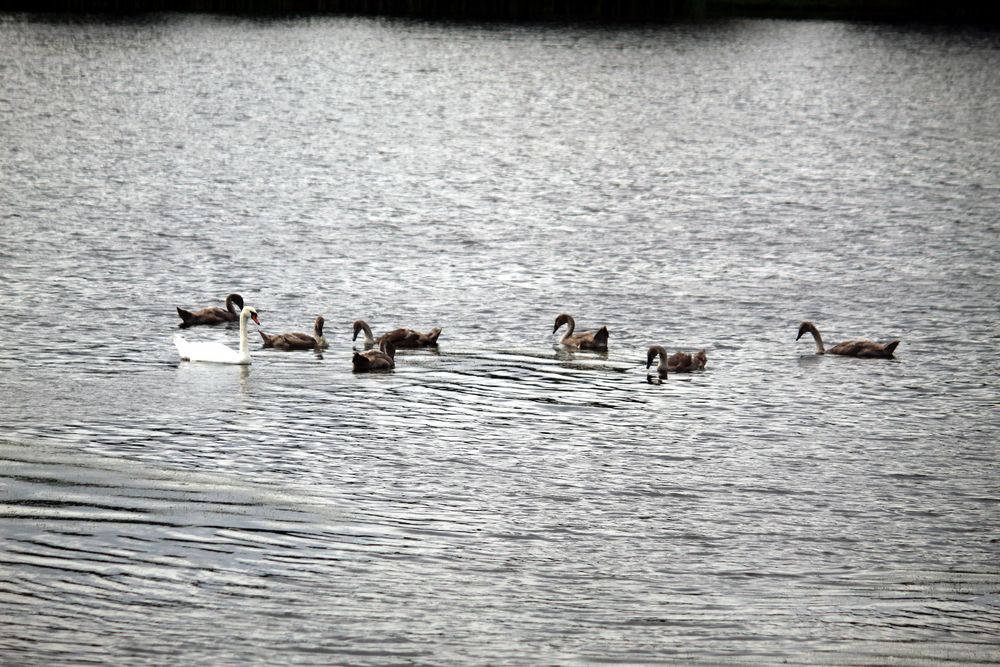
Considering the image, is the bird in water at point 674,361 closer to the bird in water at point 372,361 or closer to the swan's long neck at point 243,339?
the bird in water at point 372,361

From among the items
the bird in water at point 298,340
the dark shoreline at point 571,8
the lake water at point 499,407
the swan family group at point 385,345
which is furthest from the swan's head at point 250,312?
the dark shoreline at point 571,8

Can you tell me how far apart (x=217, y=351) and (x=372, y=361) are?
2227 mm

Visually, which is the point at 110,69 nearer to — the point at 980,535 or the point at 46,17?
the point at 46,17

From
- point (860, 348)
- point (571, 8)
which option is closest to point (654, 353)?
point (860, 348)

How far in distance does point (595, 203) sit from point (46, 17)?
62483mm

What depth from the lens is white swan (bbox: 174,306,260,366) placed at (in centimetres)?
2219

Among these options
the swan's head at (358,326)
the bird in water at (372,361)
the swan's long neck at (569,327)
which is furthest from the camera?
the swan's long neck at (569,327)

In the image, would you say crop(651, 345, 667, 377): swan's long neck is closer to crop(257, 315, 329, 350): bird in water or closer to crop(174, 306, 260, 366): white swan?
crop(257, 315, 329, 350): bird in water

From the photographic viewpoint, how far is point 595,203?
41.2 m

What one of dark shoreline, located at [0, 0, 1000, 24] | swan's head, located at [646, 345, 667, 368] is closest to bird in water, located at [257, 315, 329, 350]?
swan's head, located at [646, 345, 667, 368]

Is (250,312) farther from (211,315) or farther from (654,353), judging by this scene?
(654,353)

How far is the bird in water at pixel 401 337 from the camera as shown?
2319 centimetres

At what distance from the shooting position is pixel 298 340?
23.2m

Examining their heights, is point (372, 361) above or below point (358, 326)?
below
